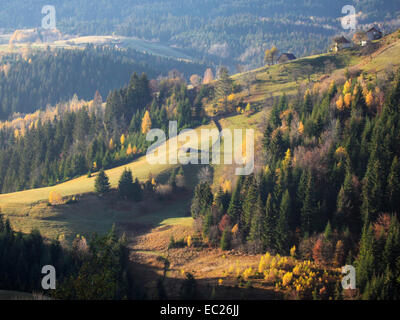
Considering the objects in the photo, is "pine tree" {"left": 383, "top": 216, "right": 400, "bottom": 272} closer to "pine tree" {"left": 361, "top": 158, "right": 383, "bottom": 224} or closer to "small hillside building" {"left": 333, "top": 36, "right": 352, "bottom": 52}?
"pine tree" {"left": 361, "top": 158, "right": 383, "bottom": 224}

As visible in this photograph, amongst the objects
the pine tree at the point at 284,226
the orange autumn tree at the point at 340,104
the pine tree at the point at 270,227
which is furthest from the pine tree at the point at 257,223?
the orange autumn tree at the point at 340,104

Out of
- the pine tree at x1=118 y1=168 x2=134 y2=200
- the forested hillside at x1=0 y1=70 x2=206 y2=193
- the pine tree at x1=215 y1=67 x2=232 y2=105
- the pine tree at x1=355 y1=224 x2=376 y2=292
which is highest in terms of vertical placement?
the pine tree at x1=215 y1=67 x2=232 y2=105

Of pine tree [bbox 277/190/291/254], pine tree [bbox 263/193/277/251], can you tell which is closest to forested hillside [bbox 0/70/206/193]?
pine tree [bbox 263/193/277/251]

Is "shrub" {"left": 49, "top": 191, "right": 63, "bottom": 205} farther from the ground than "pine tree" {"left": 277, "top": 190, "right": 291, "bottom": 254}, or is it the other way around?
"shrub" {"left": 49, "top": 191, "right": 63, "bottom": 205}

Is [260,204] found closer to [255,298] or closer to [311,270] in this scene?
[311,270]

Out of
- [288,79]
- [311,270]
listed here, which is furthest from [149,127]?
[311,270]

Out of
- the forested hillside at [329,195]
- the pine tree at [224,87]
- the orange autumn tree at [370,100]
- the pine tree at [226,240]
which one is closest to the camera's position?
the forested hillside at [329,195]

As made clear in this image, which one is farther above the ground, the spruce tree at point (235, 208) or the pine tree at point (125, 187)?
the pine tree at point (125, 187)

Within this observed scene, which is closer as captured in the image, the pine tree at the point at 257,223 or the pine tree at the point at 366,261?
the pine tree at the point at 366,261

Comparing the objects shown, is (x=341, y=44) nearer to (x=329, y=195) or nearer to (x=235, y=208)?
(x=329, y=195)

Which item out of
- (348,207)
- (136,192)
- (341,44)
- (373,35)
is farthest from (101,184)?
(373,35)

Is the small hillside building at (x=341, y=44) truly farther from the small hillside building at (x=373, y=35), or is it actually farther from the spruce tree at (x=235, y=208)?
the spruce tree at (x=235, y=208)
